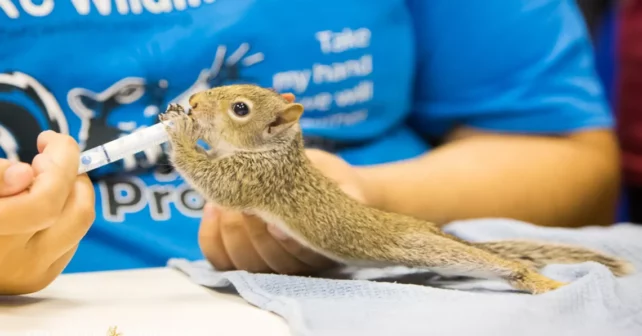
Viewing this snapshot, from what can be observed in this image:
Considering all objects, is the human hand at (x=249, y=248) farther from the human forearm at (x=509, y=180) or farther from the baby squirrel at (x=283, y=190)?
the human forearm at (x=509, y=180)

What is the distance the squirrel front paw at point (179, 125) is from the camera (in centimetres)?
65

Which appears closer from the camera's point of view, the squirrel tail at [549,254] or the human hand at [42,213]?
the human hand at [42,213]

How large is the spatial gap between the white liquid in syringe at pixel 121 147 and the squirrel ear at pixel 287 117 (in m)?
0.09

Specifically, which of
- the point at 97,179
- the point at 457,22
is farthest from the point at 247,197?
the point at 457,22

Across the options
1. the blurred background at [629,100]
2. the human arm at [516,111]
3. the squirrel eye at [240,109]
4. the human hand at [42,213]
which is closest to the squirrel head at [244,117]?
the squirrel eye at [240,109]

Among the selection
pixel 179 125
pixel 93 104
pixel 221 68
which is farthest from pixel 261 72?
pixel 179 125

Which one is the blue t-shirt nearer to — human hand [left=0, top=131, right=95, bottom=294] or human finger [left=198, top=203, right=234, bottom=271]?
human finger [left=198, top=203, right=234, bottom=271]

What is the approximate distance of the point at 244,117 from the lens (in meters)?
0.66

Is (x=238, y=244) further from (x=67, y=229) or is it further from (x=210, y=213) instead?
(x=67, y=229)

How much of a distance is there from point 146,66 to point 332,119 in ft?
0.84

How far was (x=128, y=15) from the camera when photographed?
2.90 ft

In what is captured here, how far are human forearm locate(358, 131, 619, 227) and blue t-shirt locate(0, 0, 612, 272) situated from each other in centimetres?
4

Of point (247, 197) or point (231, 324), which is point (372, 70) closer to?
point (247, 197)

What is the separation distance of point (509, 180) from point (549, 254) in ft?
1.21
